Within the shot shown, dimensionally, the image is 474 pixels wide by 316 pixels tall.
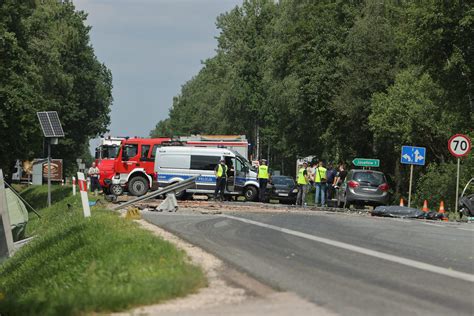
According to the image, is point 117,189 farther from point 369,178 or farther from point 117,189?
point 369,178

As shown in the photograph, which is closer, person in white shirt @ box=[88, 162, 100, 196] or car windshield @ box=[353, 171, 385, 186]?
car windshield @ box=[353, 171, 385, 186]

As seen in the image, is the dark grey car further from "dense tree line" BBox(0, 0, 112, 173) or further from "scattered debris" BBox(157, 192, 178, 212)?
"dense tree line" BBox(0, 0, 112, 173)

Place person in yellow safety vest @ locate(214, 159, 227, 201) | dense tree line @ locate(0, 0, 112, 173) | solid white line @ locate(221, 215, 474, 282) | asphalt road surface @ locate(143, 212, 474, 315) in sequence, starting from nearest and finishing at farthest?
asphalt road surface @ locate(143, 212, 474, 315)
solid white line @ locate(221, 215, 474, 282)
person in yellow safety vest @ locate(214, 159, 227, 201)
dense tree line @ locate(0, 0, 112, 173)

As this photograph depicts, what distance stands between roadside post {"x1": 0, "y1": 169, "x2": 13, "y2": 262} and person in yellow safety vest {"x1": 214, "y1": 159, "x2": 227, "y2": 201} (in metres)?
17.4

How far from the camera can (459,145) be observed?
27438 millimetres

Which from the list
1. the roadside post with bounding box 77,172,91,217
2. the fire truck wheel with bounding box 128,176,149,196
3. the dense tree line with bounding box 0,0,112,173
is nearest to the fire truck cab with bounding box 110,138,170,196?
the fire truck wheel with bounding box 128,176,149,196

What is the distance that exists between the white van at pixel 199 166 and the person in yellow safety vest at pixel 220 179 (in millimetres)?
1621

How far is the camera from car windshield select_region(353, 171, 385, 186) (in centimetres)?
3434

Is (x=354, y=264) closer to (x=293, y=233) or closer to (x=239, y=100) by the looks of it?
(x=293, y=233)

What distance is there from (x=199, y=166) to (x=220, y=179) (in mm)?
2345

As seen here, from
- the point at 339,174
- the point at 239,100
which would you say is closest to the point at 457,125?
the point at 339,174

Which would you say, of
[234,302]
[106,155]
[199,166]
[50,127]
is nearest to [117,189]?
[199,166]

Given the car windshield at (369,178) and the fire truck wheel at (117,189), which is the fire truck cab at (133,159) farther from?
the car windshield at (369,178)

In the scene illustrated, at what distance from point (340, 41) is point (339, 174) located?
2121 centimetres
